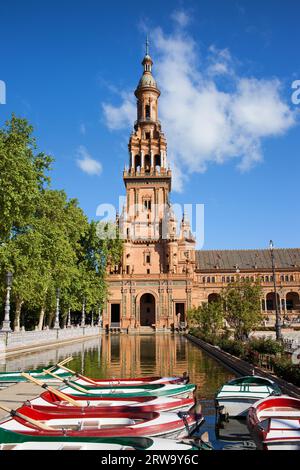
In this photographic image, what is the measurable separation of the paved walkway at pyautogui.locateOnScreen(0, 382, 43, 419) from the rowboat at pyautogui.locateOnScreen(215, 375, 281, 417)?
20.0 feet

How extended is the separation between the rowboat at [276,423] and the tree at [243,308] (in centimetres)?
2007

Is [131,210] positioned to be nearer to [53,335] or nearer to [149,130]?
[149,130]

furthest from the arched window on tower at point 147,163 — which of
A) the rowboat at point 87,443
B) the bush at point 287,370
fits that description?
the rowboat at point 87,443

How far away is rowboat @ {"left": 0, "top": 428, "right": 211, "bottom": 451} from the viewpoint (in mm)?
6980

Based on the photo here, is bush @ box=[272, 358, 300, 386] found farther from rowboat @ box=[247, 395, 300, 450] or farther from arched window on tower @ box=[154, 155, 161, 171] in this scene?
arched window on tower @ box=[154, 155, 161, 171]

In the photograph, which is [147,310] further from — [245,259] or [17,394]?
[17,394]

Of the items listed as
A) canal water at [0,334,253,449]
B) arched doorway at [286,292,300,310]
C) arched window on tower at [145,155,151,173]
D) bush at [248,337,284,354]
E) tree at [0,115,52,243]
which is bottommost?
canal water at [0,334,253,449]

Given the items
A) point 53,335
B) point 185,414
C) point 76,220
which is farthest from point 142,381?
point 76,220

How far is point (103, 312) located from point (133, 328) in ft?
21.2

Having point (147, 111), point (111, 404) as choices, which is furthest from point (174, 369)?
point (147, 111)

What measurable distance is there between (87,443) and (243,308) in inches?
949

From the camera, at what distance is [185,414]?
30.8 feet

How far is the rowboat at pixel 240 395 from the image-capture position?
11.5 m

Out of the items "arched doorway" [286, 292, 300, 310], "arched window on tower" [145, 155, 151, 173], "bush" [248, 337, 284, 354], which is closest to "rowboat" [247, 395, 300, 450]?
"bush" [248, 337, 284, 354]
